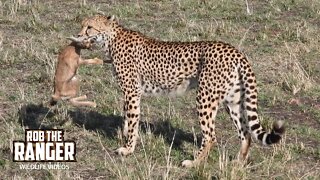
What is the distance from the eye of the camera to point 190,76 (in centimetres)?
680

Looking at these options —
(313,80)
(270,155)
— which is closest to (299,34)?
(313,80)

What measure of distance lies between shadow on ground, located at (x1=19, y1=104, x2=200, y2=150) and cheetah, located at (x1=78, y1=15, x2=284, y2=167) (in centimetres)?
46

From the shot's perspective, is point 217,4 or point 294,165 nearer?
point 294,165

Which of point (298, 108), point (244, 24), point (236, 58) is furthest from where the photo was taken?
point (244, 24)

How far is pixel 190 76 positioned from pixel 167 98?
5.85 ft

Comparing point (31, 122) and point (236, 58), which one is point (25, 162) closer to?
point (31, 122)

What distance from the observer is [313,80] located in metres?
9.45

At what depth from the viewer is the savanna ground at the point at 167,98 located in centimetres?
655

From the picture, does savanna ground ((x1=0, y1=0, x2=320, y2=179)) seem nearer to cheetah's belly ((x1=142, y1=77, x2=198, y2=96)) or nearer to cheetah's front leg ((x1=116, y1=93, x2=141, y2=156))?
cheetah's front leg ((x1=116, y1=93, x2=141, y2=156))

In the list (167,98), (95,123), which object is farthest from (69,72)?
(167,98)

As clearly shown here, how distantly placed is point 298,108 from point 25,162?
335 cm

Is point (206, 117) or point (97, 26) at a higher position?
point (97, 26)

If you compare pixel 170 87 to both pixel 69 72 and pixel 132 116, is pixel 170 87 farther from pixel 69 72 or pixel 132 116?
pixel 69 72

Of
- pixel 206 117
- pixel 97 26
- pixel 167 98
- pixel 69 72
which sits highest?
pixel 97 26
